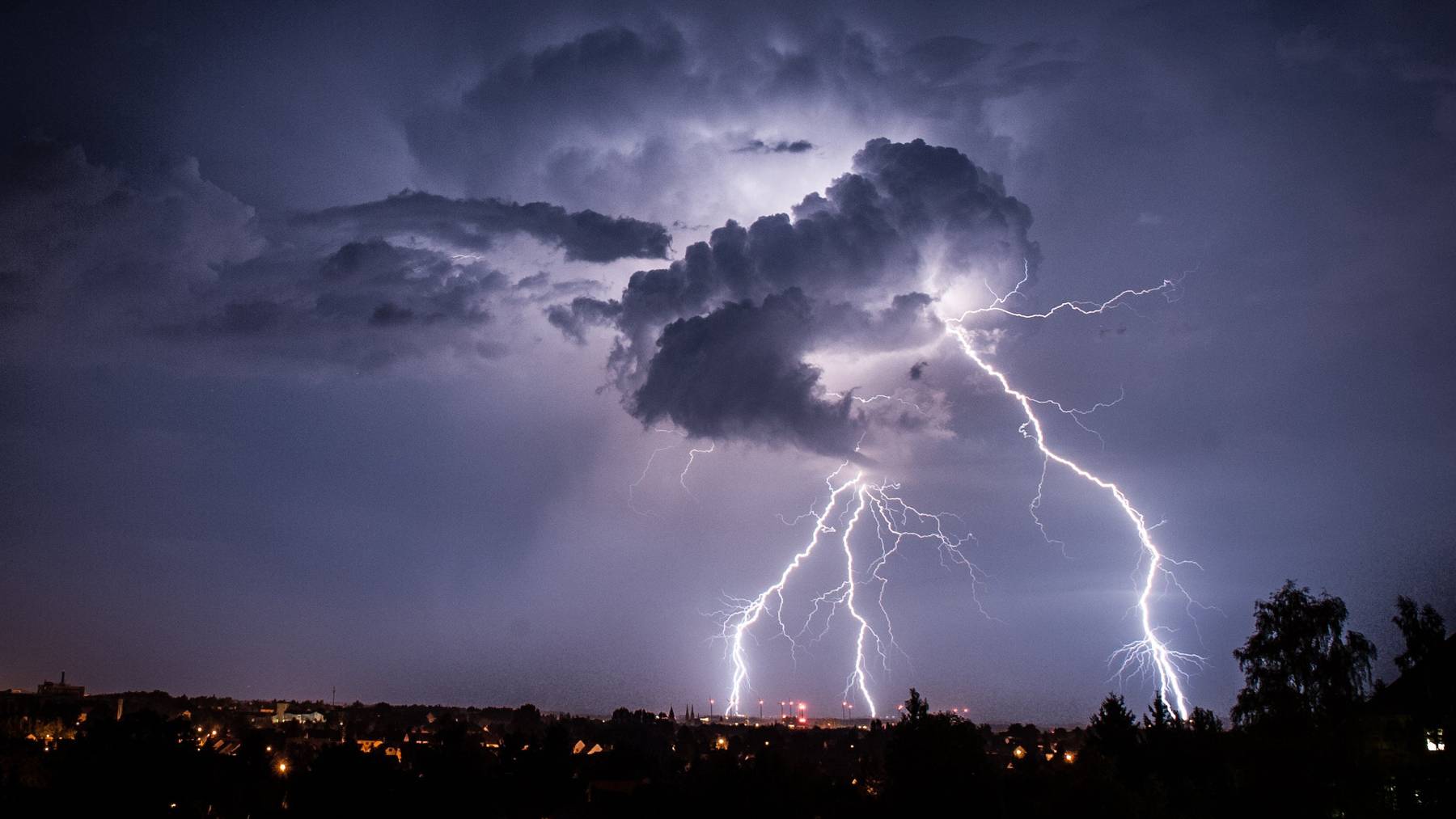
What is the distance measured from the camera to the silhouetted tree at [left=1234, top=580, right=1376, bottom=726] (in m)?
27.0

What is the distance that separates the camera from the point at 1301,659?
27.8m

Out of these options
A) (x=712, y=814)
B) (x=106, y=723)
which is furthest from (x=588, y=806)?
(x=106, y=723)

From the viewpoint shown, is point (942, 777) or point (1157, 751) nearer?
point (942, 777)

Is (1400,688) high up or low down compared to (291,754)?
up

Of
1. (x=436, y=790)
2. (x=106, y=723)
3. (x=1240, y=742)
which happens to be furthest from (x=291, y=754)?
(x=1240, y=742)

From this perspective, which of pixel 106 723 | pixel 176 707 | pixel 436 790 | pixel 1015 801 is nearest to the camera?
pixel 1015 801

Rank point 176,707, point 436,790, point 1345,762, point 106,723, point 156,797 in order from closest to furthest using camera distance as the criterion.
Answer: point 1345,762 < point 156,797 < point 436,790 < point 106,723 < point 176,707

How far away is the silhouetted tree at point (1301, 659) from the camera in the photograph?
2698 centimetres

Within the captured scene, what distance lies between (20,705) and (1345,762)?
89.7 m

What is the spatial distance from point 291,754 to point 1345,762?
54379 millimetres

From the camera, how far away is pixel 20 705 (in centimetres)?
7756

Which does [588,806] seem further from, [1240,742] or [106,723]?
[1240,742]

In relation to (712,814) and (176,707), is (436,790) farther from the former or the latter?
(176,707)

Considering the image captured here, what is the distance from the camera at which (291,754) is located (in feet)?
186
